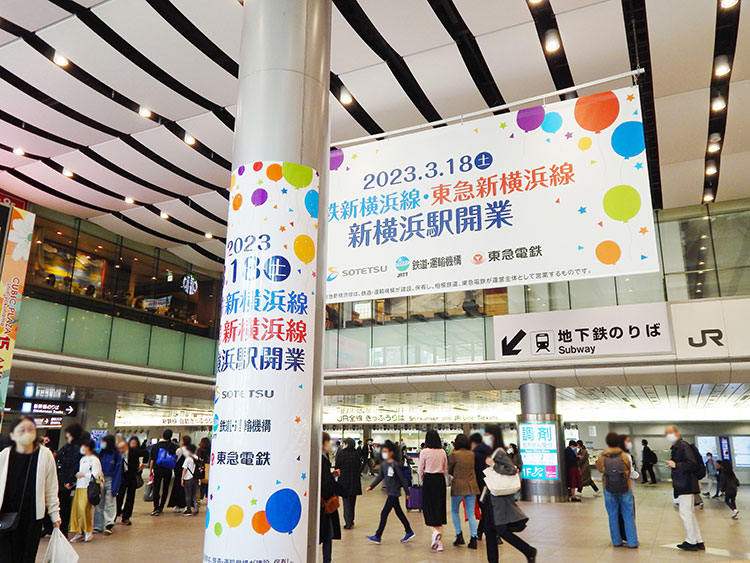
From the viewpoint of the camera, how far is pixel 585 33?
318 inches

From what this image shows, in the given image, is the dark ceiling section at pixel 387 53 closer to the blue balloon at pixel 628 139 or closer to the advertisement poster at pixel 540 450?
the blue balloon at pixel 628 139

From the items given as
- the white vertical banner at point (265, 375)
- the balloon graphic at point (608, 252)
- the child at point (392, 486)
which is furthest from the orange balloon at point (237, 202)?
the child at point (392, 486)

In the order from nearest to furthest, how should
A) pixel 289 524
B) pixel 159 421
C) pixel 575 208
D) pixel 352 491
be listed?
1. pixel 289 524
2. pixel 575 208
3. pixel 352 491
4. pixel 159 421

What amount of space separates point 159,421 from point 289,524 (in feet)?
93.3

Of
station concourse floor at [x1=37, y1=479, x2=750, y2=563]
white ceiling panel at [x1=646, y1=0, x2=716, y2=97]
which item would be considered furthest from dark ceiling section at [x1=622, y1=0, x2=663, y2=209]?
station concourse floor at [x1=37, y1=479, x2=750, y2=563]

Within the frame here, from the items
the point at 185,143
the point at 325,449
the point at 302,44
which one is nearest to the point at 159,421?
the point at 185,143

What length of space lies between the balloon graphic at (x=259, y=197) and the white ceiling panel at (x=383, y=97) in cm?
548

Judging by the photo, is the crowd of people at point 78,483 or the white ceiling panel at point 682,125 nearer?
the crowd of people at point 78,483

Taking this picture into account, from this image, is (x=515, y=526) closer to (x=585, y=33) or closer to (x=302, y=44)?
(x=302, y=44)

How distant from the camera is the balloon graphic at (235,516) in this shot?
3.61 m

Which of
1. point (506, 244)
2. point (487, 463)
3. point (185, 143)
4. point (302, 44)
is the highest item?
point (185, 143)

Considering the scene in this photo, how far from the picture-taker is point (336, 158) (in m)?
6.80

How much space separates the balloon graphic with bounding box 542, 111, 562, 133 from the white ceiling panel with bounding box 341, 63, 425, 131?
353cm

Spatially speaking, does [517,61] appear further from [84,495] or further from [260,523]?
[84,495]
